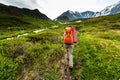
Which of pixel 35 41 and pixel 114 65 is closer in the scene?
pixel 114 65

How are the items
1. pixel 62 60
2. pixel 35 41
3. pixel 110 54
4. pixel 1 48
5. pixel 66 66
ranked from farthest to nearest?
pixel 35 41 < pixel 1 48 < pixel 110 54 < pixel 62 60 < pixel 66 66

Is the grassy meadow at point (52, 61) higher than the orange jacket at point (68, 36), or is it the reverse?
the orange jacket at point (68, 36)

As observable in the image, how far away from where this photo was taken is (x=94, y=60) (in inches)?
1032

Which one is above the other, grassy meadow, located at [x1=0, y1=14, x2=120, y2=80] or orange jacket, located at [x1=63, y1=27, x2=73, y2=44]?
orange jacket, located at [x1=63, y1=27, x2=73, y2=44]

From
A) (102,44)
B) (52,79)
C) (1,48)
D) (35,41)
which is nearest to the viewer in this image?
(52,79)

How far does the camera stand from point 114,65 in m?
24.5

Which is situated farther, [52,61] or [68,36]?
[52,61]

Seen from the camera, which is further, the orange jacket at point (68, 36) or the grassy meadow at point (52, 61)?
the grassy meadow at point (52, 61)

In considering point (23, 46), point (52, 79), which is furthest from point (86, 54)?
point (23, 46)

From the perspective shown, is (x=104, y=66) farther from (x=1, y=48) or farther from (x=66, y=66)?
(x=1, y=48)

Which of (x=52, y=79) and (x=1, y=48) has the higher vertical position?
(x=1, y=48)

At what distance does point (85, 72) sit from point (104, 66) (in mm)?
2654

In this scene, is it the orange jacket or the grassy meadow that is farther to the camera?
the grassy meadow

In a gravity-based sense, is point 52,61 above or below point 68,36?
below
